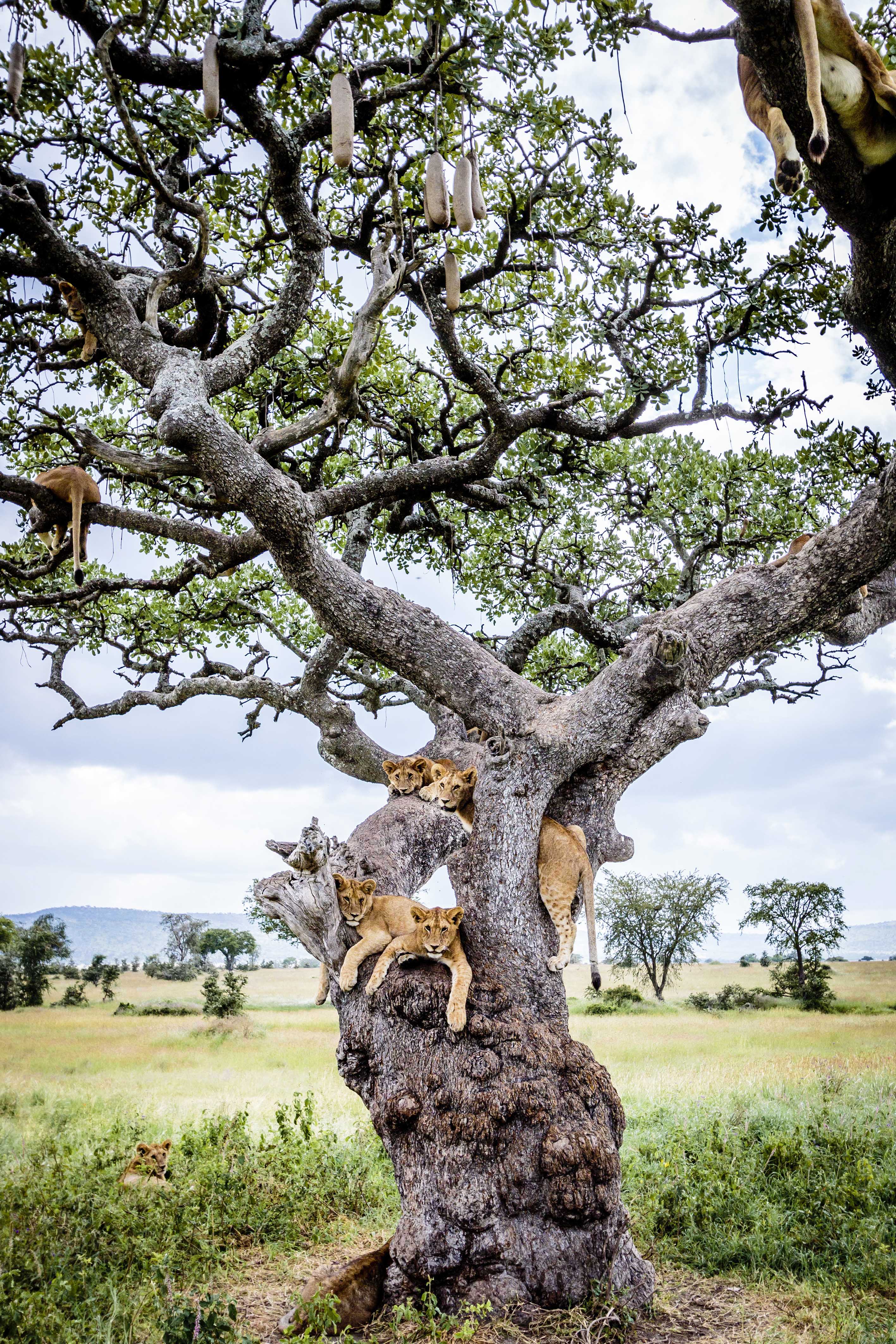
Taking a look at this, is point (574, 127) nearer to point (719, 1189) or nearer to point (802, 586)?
point (802, 586)

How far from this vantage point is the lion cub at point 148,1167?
6.70 meters

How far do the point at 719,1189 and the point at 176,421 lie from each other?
6854 millimetres

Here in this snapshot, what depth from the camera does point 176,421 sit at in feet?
18.5

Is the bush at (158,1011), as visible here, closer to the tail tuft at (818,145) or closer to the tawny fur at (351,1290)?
the tawny fur at (351,1290)

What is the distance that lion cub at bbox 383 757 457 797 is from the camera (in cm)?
723

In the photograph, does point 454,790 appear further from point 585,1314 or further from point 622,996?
point 622,996

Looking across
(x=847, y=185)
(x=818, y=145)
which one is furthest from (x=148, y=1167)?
(x=847, y=185)

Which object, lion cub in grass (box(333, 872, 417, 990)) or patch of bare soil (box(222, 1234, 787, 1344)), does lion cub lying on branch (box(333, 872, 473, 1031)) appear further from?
patch of bare soil (box(222, 1234, 787, 1344))

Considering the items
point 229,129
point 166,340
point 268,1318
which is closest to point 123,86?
point 229,129

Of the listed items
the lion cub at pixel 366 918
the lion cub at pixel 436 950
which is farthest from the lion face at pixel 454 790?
the lion cub at pixel 436 950

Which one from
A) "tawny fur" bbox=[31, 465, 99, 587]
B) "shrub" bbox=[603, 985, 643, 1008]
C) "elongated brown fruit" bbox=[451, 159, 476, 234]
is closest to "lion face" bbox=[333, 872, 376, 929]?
"tawny fur" bbox=[31, 465, 99, 587]

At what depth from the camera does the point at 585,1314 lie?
4695 millimetres

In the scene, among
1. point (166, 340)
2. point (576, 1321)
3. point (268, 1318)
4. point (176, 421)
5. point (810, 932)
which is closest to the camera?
point (576, 1321)

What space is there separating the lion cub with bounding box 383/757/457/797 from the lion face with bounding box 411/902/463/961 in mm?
1699
